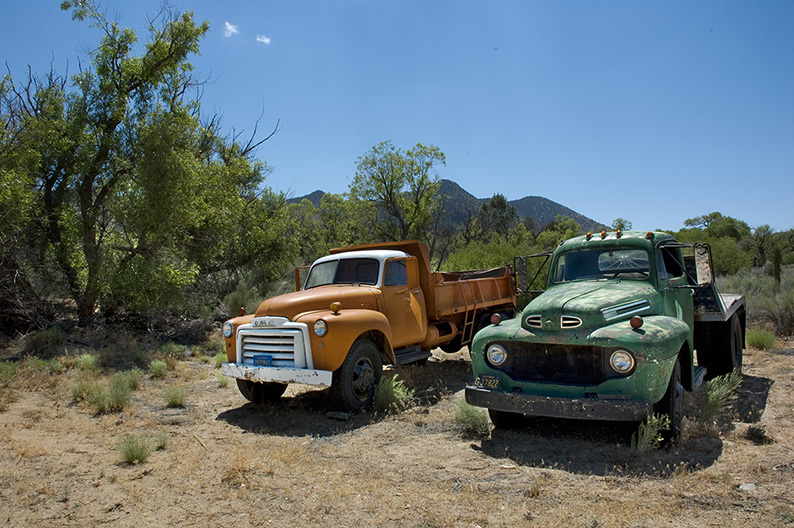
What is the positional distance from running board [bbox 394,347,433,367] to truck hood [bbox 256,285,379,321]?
92 cm

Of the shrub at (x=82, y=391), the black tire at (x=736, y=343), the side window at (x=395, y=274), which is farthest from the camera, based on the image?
the side window at (x=395, y=274)

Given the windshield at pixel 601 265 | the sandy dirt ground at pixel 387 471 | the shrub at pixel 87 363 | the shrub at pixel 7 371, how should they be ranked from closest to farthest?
the sandy dirt ground at pixel 387 471 → the windshield at pixel 601 265 → the shrub at pixel 7 371 → the shrub at pixel 87 363

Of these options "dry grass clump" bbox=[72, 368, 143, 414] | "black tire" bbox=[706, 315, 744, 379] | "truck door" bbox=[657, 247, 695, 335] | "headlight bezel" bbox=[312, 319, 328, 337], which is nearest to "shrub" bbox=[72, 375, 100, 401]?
"dry grass clump" bbox=[72, 368, 143, 414]

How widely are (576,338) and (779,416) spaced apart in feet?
10.3

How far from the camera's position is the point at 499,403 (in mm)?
5543

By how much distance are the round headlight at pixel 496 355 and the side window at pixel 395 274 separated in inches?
117

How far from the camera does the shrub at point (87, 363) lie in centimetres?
1066

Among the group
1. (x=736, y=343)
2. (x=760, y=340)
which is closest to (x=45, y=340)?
(x=736, y=343)

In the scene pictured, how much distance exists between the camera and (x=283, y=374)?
7.02 metres

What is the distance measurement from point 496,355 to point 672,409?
174cm

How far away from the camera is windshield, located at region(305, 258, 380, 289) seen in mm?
8734

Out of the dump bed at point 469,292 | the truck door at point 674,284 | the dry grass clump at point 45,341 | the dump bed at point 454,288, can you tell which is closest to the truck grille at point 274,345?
the dump bed at point 454,288

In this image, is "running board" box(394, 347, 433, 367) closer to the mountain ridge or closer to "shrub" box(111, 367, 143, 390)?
"shrub" box(111, 367, 143, 390)

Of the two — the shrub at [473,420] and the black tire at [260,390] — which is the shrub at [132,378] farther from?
the shrub at [473,420]
